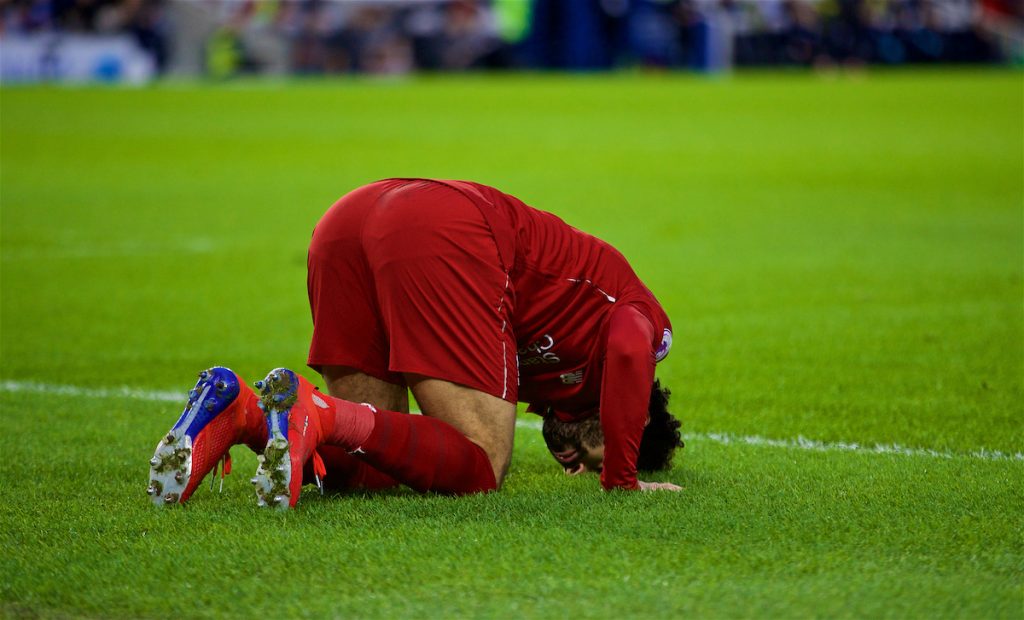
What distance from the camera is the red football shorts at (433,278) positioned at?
4.66 metres

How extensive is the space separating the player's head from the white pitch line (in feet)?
2.19

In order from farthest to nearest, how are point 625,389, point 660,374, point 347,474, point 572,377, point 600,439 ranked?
point 660,374 → point 600,439 → point 572,377 → point 347,474 → point 625,389

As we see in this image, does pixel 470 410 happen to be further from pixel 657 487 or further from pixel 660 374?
pixel 660 374

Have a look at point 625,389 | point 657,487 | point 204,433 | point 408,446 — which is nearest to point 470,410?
point 408,446

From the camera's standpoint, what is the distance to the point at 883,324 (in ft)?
28.3

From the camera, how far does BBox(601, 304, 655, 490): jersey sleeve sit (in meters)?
4.59

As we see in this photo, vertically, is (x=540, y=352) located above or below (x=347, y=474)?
above

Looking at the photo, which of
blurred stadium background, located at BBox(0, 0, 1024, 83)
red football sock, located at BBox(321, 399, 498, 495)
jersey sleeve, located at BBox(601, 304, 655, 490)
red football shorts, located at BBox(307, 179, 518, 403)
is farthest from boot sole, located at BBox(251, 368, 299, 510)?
blurred stadium background, located at BBox(0, 0, 1024, 83)

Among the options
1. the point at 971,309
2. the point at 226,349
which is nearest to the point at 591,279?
the point at 226,349

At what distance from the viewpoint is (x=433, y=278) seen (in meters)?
4.64

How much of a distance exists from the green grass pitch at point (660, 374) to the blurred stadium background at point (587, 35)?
906 inches

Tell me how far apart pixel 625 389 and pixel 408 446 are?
715mm

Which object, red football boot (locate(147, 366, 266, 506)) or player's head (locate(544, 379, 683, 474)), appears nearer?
red football boot (locate(147, 366, 266, 506))

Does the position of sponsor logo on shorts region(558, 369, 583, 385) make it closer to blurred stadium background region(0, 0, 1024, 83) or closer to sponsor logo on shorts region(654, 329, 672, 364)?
sponsor logo on shorts region(654, 329, 672, 364)
